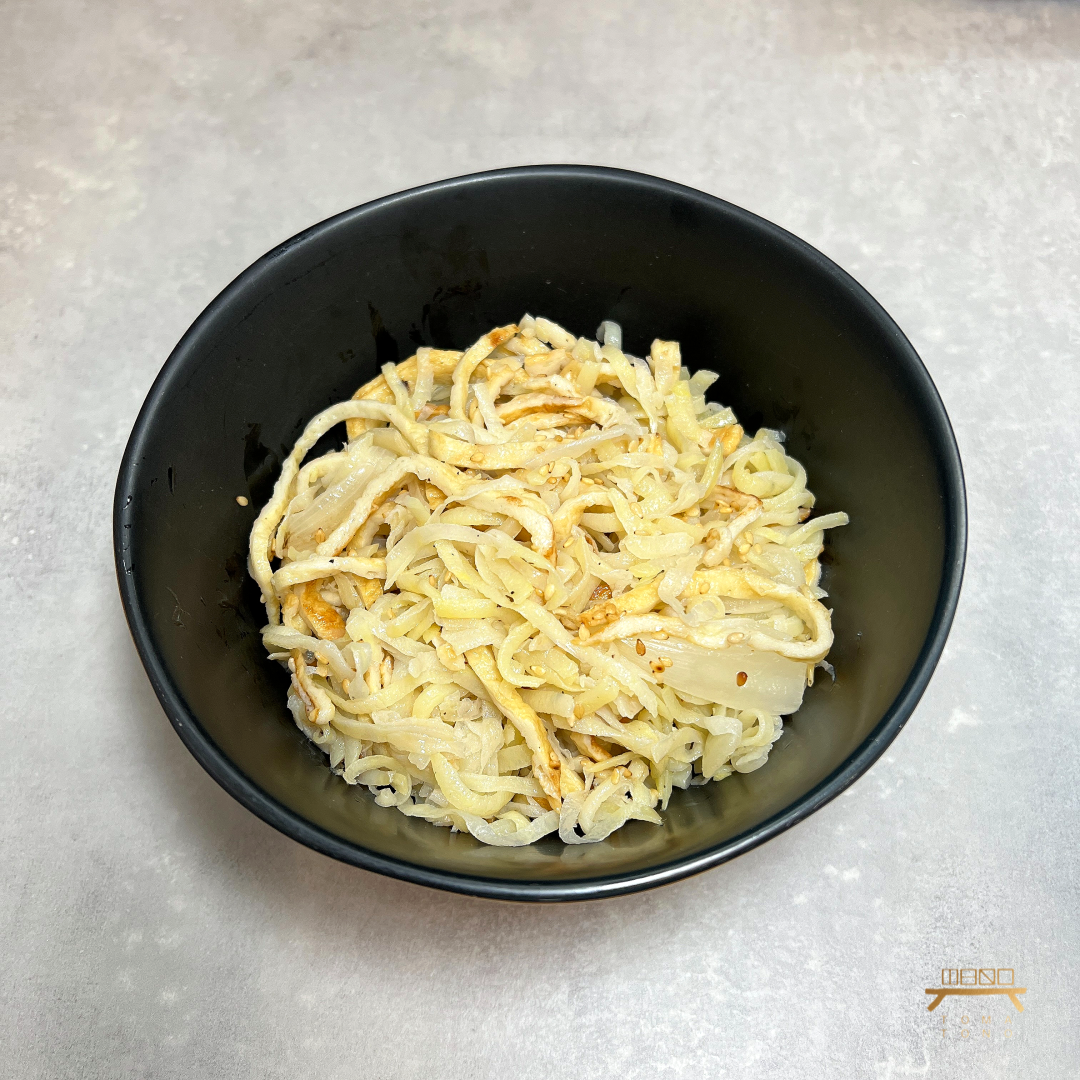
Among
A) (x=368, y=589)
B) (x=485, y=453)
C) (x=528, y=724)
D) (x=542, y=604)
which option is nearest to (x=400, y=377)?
(x=485, y=453)

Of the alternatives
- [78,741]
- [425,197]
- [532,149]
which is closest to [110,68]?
[532,149]

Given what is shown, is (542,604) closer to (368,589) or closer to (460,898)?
(368,589)

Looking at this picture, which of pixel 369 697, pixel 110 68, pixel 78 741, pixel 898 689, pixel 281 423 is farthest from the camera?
pixel 110 68

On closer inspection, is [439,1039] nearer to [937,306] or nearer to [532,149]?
[937,306]

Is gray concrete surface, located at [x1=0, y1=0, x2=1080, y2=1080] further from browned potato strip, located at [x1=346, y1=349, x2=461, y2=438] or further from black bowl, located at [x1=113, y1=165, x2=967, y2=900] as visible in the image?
browned potato strip, located at [x1=346, y1=349, x2=461, y2=438]

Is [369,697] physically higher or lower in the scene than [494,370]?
lower
